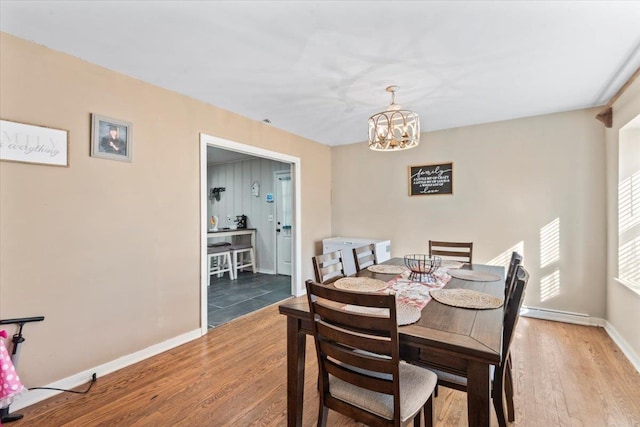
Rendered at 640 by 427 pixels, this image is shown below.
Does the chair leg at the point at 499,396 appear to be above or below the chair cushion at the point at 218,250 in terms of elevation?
below

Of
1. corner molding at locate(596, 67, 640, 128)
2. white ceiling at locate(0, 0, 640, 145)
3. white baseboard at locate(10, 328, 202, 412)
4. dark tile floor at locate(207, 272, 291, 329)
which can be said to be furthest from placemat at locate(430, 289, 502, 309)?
corner molding at locate(596, 67, 640, 128)

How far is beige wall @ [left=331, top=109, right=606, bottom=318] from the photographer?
3168 millimetres

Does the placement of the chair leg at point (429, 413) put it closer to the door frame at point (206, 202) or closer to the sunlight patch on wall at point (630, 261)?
the door frame at point (206, 202)

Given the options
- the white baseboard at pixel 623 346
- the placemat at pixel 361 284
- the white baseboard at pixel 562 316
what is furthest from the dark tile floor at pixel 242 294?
the white baseboard at pixel 623 346

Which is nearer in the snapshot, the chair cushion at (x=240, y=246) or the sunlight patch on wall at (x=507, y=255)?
the sunlight patch on wall at (x=507, y=255)

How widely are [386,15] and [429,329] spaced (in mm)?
1662

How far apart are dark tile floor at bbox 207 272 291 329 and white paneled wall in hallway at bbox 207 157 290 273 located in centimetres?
55

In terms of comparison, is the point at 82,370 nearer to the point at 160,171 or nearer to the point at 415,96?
the point at 160,171

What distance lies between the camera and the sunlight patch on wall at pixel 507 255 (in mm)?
3504

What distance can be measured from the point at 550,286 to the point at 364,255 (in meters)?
2.29

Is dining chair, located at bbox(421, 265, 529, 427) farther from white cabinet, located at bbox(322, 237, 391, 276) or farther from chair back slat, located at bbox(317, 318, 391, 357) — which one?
white cabinet, located at bbox(322, 237, 391, 276)

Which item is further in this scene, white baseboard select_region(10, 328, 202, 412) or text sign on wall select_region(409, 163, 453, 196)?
text sign on wall select_region(409, 163, 453, 196)

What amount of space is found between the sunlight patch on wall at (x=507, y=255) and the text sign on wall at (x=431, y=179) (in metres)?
0.96

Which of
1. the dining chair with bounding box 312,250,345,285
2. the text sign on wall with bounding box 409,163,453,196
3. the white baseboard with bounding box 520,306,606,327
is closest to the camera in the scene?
the dining chair with bounding box 312,250,345,285
